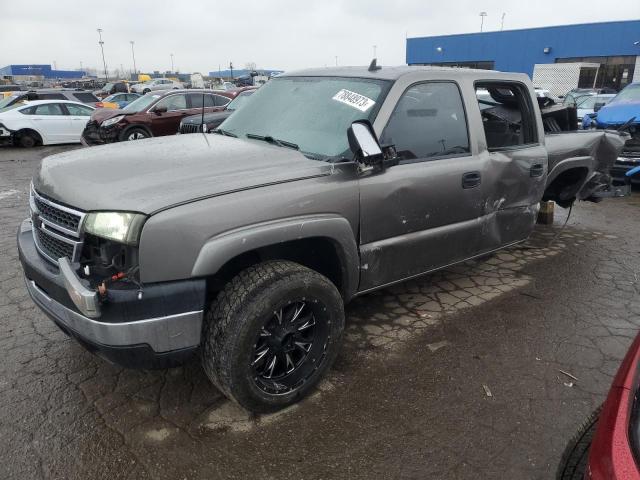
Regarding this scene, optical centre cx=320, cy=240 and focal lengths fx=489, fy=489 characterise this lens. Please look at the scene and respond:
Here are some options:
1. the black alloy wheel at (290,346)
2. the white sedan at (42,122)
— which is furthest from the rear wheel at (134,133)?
the black alloy wheel at (290,346)

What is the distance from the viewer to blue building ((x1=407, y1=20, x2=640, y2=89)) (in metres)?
33.1

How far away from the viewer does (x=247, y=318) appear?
7.79 ft

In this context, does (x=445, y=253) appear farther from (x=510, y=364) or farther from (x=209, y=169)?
(x=209, y=169)

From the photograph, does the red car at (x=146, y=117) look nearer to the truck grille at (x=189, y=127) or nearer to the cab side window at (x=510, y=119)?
the truck grille at (x=189, y=127)

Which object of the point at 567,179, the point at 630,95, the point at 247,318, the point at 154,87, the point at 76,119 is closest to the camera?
the point at 247,318

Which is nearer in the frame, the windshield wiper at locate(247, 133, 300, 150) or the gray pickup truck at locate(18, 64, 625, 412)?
the gray pickup truck at locate(18, 64, 625, 412)

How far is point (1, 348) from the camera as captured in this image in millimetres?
3307

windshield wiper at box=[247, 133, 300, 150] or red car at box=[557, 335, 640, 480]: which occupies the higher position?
windshield wiper at box=[247, 133, 300, 150]

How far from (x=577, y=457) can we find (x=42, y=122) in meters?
15.6

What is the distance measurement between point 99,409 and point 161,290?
3.25 ft

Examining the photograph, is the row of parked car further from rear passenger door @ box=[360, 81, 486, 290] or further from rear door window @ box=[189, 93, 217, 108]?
rear passenger door @ box=[360, 81, 486, 290]

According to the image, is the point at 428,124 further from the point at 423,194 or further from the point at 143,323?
the point at 143,323

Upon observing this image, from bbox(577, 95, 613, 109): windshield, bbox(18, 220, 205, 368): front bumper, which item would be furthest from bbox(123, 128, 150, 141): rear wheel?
bbox(577, 95, 613, 109): windshield

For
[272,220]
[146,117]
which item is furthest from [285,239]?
[146,117]
